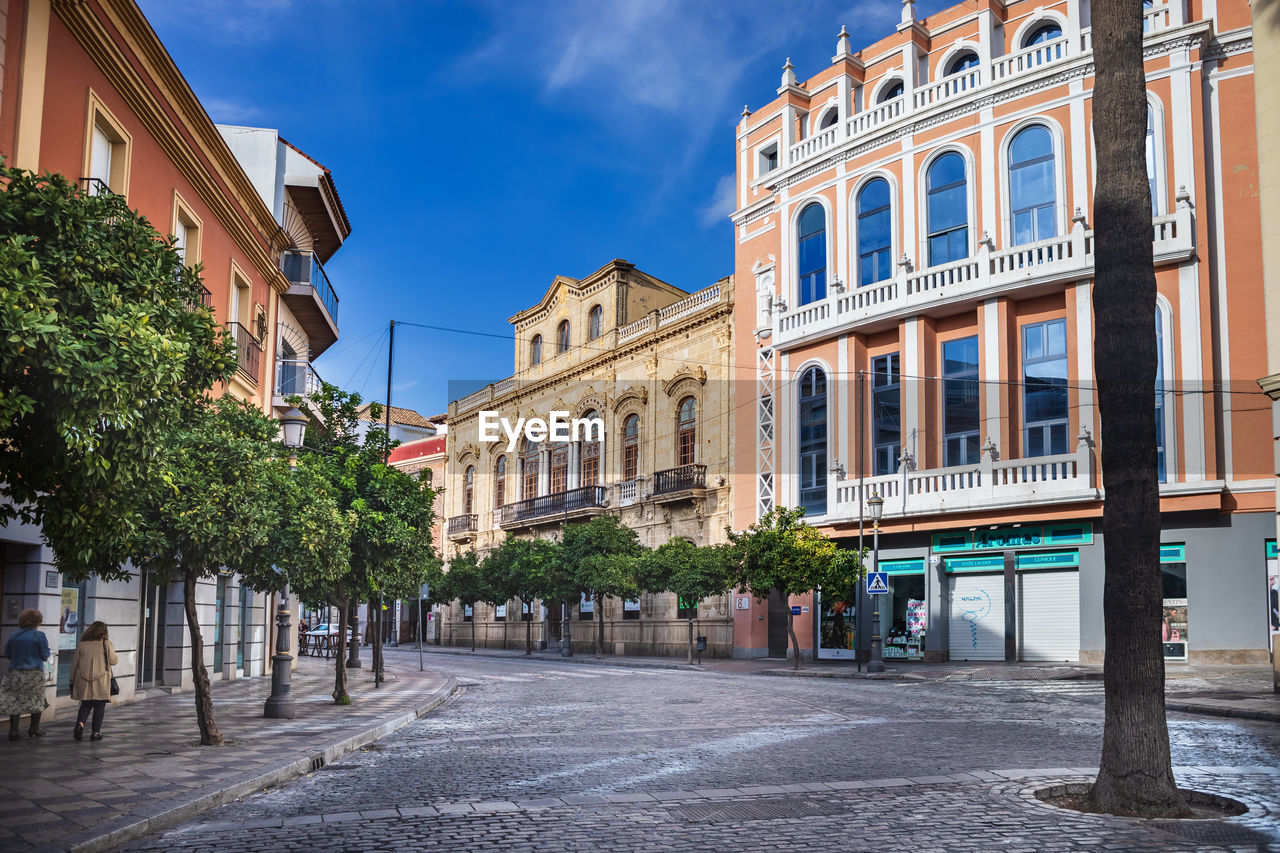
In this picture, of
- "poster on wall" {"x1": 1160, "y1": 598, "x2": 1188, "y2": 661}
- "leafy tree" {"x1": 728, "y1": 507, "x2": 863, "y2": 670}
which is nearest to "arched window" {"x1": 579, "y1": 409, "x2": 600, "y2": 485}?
"leafy tree" {"x1": 728, "y1": 507, "x2": 863, "y2": 670}

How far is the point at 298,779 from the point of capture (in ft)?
34.6

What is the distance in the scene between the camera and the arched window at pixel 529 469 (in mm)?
54781

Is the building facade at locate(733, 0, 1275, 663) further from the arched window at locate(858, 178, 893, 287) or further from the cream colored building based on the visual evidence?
the cream colored building

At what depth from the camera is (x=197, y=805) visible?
8703mm

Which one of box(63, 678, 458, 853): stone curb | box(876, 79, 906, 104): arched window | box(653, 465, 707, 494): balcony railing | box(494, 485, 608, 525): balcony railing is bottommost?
box(63, 678, 458, 853): stone curb

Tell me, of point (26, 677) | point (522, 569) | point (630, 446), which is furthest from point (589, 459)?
point (26, 677)

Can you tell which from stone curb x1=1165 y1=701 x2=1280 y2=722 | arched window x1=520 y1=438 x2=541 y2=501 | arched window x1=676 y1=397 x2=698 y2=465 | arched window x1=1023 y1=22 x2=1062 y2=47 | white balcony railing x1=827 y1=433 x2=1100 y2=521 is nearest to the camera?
stone curb x1=1165 y1=701 x2=1280 y2=722

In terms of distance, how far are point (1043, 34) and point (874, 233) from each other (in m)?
7.10

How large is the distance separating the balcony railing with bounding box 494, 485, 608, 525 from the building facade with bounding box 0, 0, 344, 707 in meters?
21.2

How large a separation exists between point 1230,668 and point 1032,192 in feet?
42.7

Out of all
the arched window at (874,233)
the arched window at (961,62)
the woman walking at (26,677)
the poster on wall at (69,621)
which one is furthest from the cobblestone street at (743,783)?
the arched window at (961,62)

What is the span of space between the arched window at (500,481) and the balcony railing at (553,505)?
1.31 metres

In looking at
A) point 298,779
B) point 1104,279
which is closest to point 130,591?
point 298,779

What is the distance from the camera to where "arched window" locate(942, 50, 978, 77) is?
32438 millimetres
